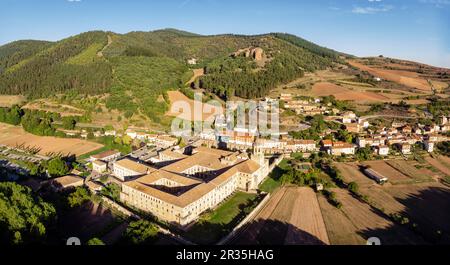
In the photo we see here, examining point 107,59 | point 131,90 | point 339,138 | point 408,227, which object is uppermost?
point 107,59

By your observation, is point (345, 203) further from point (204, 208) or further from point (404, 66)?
point (404, 66)

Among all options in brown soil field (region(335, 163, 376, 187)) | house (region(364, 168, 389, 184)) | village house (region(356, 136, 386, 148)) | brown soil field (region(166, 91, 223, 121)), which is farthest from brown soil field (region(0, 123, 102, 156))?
village house (region(356, 136, 386, 148))

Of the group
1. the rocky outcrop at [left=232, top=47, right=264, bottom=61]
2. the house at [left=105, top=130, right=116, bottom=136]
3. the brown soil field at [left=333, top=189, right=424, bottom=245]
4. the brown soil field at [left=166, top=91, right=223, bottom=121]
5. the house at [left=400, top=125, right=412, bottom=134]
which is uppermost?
the rocky outcrop at [left=232, top=47, right=264, bottom=61]

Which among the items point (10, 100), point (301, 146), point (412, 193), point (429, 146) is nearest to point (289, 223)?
point (412, 193)

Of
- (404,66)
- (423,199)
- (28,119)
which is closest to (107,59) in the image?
(28,119)

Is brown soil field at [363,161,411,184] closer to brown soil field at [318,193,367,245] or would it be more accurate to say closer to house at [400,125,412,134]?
brown soil field at [318,193,367,245]

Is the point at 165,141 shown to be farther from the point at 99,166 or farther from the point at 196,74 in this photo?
the point at 196,74

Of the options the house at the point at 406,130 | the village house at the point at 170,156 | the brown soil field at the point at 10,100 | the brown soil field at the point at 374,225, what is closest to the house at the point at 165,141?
the village house at the point at 170,156
